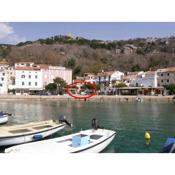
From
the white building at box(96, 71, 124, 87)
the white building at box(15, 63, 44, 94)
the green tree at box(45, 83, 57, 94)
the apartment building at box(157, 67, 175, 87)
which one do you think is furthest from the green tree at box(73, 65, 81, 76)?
the apartment building at box(157, 67, 175, 87)

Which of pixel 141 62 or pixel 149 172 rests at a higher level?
pixel 141 62

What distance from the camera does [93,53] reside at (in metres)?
78.0

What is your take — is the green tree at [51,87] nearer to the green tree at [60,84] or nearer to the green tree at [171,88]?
the green tree at [60,84]

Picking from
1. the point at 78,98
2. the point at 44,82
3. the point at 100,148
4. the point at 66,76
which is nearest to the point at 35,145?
the point at 100,148

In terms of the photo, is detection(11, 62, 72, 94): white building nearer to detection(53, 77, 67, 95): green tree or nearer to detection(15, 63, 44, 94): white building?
detection(15, 63, 44, 94): white building

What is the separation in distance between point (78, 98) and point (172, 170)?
1460 inches

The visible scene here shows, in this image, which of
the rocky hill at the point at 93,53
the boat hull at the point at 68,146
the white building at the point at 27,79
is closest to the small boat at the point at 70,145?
the boat hull at the point at 68,146

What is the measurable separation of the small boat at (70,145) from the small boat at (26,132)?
1.37m

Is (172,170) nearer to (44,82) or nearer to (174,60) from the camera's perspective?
(44,82)

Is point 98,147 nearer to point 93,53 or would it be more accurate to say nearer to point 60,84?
point 60,84

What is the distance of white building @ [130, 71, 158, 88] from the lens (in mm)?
49219

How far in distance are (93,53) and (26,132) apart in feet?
222

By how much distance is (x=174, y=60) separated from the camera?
74562mm

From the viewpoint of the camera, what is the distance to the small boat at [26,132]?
1062cm
